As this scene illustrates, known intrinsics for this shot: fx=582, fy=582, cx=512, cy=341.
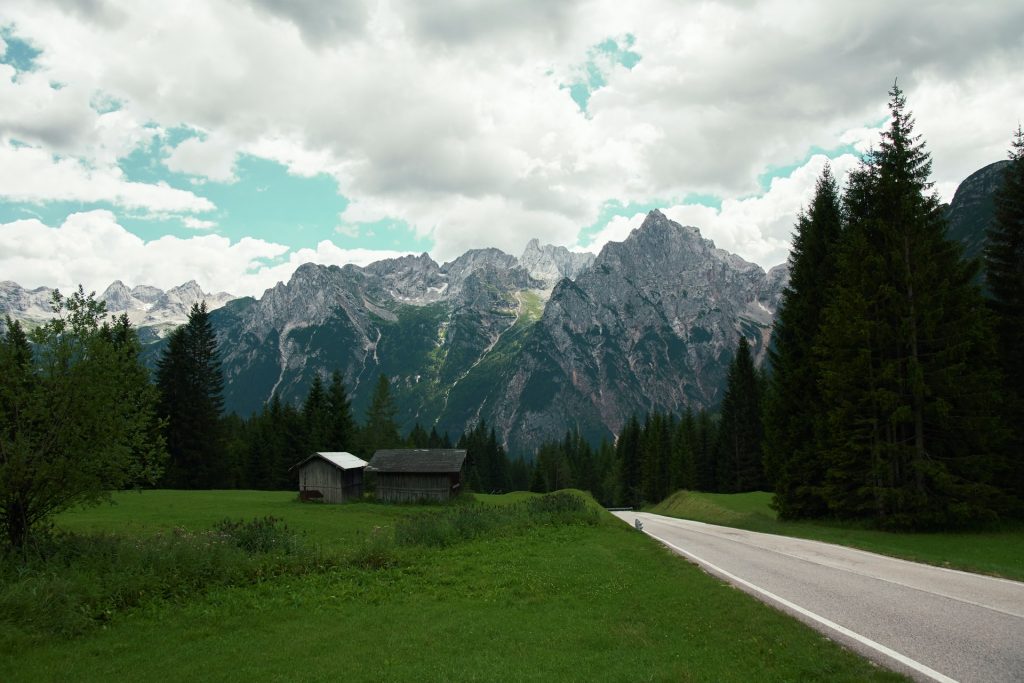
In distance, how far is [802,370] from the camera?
35.1 meters

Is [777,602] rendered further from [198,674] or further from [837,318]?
[837,318]

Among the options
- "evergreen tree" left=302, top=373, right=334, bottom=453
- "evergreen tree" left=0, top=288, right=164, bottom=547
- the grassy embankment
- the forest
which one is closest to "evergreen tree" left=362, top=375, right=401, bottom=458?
"evergreen tree" left=302, top=373, right=334, bottom=453

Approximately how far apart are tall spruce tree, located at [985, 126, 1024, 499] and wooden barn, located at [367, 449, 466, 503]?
1716 inches

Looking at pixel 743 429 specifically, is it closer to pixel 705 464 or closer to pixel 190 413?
pixel 705 464

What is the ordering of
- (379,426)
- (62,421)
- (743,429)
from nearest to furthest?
(62,421) < (743,429) < (379,426)

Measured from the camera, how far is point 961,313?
1045 inches

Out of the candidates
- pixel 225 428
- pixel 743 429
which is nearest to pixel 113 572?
pixel 743 429

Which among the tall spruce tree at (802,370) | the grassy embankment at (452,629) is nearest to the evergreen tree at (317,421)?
the tall spruce tree at (802,370)

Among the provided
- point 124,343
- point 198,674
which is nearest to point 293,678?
point 198,674

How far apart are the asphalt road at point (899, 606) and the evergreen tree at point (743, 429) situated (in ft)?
175

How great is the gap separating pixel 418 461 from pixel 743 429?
40.7m

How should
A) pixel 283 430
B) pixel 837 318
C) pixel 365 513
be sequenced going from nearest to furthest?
pixel 837 318 < pixel 365 513 < pixel 283 430

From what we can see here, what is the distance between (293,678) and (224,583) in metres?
8.18

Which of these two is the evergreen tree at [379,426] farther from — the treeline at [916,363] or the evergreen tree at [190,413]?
the treeline at [916,363]
